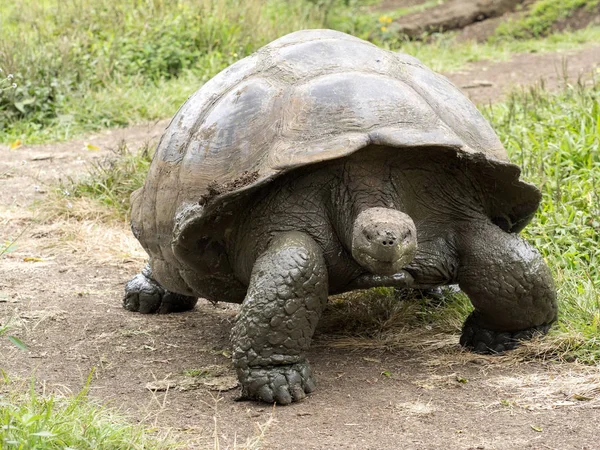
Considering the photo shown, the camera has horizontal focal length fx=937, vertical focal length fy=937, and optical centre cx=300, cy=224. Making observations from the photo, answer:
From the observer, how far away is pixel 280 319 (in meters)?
3.40

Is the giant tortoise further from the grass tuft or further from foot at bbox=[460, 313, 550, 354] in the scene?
the grass tuft

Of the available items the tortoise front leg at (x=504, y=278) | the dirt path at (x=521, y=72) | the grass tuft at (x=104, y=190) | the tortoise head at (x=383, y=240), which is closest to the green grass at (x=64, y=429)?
the tortoise head at (x=383, y=240)

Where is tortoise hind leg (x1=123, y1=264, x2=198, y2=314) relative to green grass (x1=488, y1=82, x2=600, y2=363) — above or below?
below

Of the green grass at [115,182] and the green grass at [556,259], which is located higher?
the green grass at [556,259]

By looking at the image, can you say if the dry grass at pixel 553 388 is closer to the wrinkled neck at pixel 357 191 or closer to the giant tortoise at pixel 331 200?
the giant tortoise at pixel 331 200

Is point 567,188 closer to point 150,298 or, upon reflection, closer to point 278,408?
point 150,298

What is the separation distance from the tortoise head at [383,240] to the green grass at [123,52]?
19.1 feet

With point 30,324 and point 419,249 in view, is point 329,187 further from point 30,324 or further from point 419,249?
point 30,324

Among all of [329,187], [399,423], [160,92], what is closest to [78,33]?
[160,92]

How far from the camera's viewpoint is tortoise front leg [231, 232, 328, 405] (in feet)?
11.1

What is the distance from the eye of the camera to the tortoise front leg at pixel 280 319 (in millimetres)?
3391

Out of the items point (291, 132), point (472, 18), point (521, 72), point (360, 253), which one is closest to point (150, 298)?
point (291, 132)

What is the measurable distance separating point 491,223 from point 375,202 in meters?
0.56

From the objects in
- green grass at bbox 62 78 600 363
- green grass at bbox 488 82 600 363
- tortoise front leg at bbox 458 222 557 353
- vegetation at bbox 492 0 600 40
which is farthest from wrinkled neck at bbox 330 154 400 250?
vegetation at bbox 492 0 600 40
